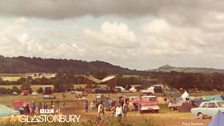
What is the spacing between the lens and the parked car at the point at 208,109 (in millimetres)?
9477

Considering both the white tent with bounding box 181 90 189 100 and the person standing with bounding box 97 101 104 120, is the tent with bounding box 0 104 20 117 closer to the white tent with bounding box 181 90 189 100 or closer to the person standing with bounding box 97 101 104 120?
the person standing with bounding box 97 101 104 120

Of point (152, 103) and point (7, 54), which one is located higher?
point (7, 54)

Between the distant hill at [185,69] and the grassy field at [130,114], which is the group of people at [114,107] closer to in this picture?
the grassy field at [130,114]

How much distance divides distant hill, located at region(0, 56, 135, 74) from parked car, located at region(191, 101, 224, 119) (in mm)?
1069

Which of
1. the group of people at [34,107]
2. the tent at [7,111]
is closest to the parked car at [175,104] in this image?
the group of people at [34,107]

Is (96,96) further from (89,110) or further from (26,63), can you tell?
(26,63)

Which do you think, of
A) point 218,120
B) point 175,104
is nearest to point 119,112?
point 175,104

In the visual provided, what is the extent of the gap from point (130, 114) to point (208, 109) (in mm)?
1064

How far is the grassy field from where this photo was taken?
31.4 ft

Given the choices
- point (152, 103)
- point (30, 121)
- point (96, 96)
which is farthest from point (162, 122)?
point (30, 121)

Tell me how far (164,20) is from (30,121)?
7.46 feet

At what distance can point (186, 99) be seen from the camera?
380 inches

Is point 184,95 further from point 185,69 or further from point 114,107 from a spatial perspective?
point 114,107

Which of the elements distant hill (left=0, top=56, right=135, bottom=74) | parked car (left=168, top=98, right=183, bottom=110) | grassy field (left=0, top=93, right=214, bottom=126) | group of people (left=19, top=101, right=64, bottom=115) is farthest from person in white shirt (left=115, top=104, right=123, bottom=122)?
group of people (left=19, top=101, right=64, bottom=115)
